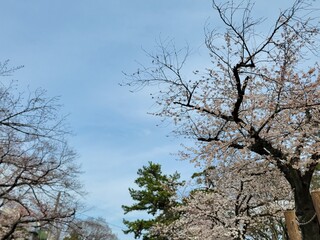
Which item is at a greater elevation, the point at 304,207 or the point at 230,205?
the point at 230,205

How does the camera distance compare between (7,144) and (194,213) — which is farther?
(194,213)

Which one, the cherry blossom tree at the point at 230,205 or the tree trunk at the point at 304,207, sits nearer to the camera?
the tree trunk at the point at 304,207

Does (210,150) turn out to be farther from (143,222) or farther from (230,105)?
(143,222)

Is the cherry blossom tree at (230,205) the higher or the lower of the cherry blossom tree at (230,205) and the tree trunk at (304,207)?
the higher

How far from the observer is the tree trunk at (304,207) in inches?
216

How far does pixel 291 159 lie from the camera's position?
6.07 m

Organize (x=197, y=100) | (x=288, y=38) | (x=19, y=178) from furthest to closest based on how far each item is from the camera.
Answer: (x=19, y=178)
(x=197, y=100)
(x=288, y=38)

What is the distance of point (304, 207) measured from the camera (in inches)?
227

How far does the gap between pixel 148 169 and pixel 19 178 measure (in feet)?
43.9

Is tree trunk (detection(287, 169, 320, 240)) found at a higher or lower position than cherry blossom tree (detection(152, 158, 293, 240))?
lower

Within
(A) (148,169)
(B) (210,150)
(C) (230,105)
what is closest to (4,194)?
(B) (210,150)

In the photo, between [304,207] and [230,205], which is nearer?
[304,207]

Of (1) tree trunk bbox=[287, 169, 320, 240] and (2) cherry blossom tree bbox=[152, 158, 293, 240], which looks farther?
(2) cherry blossom tree bbox=[152, 158, 293, 240]

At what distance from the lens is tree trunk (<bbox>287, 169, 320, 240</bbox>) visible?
5484 millimetres
